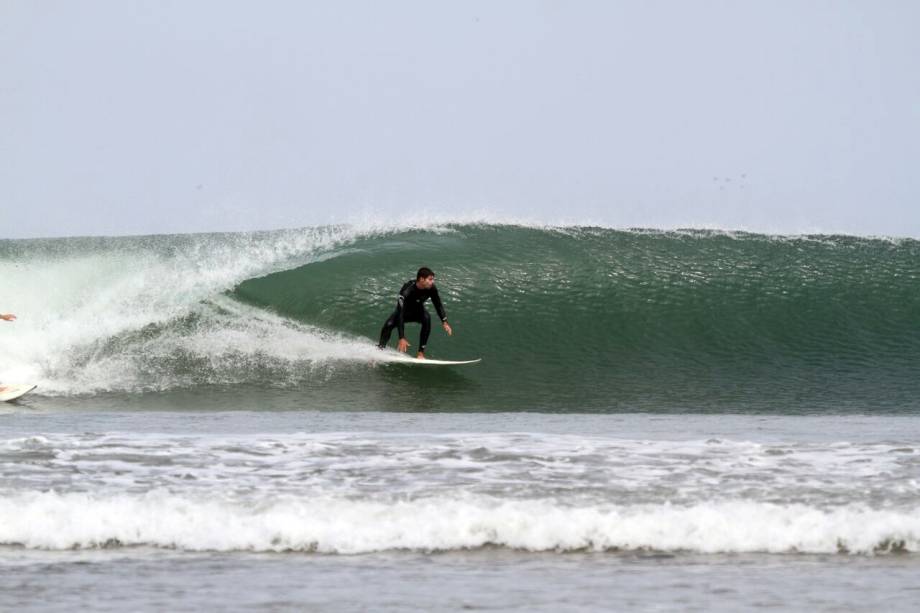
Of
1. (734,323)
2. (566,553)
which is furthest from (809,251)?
(566,553)

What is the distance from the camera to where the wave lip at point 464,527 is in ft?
15.9

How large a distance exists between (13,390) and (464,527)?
6.48 metres

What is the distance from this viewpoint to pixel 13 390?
32.7 feet

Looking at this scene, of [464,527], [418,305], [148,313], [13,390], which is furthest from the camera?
[148,313]

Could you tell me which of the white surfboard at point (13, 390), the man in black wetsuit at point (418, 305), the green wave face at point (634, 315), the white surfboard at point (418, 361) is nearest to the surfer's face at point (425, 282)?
the man in black wetsuit at point (418, 305)

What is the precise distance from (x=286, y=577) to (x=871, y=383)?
8611mm

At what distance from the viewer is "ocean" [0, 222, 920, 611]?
14.5 feet

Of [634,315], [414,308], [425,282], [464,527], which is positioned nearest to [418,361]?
[414,308]

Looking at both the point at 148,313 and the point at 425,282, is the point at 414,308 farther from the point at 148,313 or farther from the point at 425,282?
the point at 148,313

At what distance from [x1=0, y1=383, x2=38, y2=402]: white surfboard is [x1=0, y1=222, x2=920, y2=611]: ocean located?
216mm

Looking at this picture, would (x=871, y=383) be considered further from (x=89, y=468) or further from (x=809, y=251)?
(x=89, y=468)

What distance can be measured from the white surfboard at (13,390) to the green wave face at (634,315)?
9.49 feet

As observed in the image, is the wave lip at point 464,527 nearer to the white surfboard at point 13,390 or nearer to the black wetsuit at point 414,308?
the white surfboard at point 13,390

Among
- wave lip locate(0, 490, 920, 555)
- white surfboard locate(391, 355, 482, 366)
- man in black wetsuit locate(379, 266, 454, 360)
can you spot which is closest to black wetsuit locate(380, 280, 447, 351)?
man in black wetsuit locate(379, 266, 454, 360)
